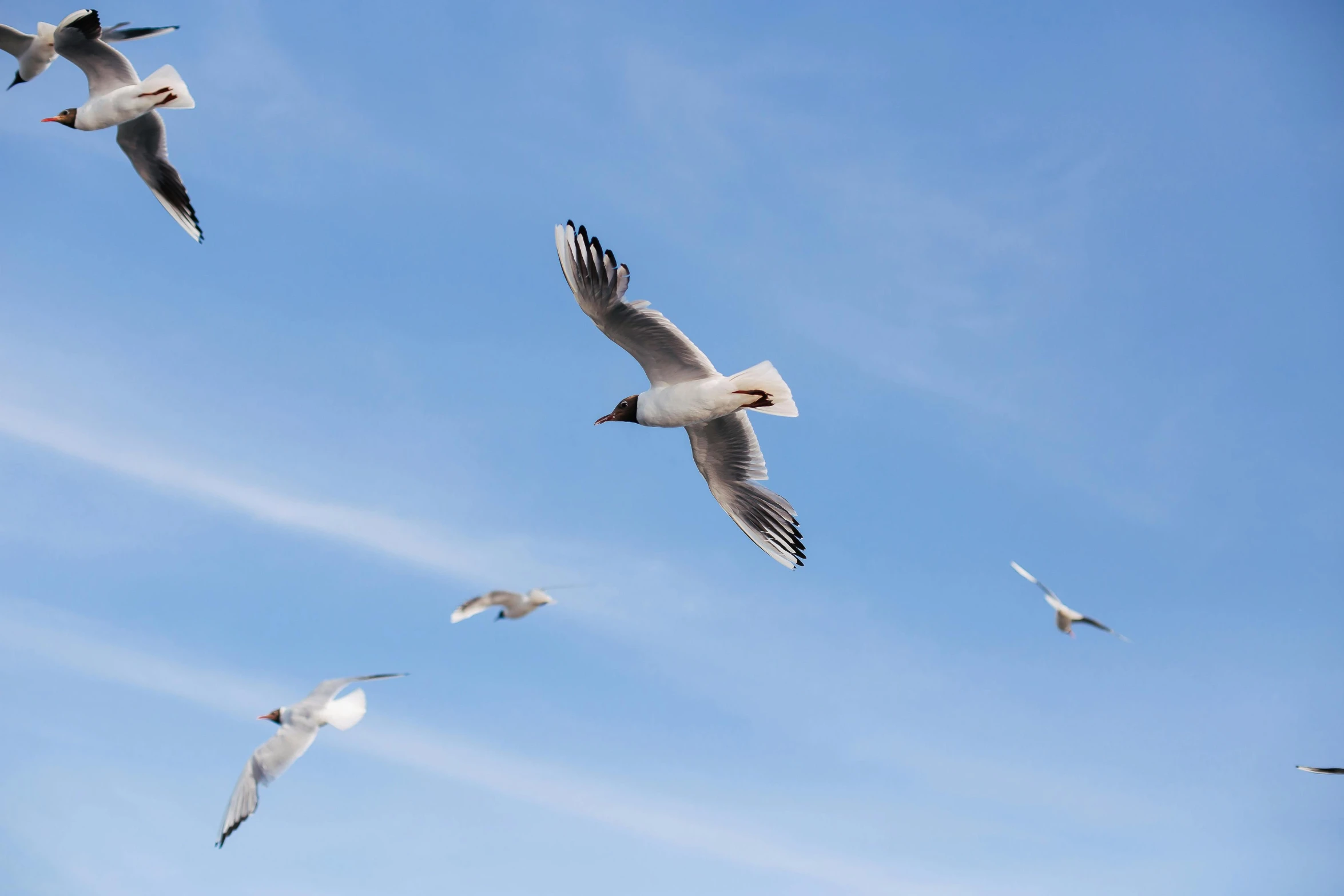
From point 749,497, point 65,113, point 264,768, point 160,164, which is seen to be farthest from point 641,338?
point 65,113

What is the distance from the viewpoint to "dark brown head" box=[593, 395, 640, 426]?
11.3 metres

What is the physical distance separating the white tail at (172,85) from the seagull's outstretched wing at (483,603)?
7751 mm

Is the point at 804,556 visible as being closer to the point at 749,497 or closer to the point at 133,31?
the point at 749,497

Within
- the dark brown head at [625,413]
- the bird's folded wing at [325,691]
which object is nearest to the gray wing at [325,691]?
the bird's folded wing at [325,691]

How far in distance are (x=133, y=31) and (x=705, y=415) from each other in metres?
7.99

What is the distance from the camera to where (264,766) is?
9.27 metres

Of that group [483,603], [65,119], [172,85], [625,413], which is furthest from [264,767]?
[65,119]

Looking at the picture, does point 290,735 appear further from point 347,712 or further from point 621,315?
point 621,315

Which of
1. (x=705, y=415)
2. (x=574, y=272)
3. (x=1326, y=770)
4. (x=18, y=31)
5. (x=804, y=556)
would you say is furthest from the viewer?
(x=18, y=31)

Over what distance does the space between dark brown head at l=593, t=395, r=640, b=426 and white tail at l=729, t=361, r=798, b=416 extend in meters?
1.30

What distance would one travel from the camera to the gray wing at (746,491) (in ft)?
38.3

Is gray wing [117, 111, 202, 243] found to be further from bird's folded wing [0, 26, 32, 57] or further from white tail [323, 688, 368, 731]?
white tail [323, 688, 368, 731]

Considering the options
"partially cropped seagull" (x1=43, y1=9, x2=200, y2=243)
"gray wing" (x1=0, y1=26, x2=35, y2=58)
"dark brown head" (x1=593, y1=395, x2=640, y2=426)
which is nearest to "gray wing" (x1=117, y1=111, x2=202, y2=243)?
"partially cropped seagull" (x1=43, y1=9, x2=200, y2=243)

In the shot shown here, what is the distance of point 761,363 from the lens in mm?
10469
